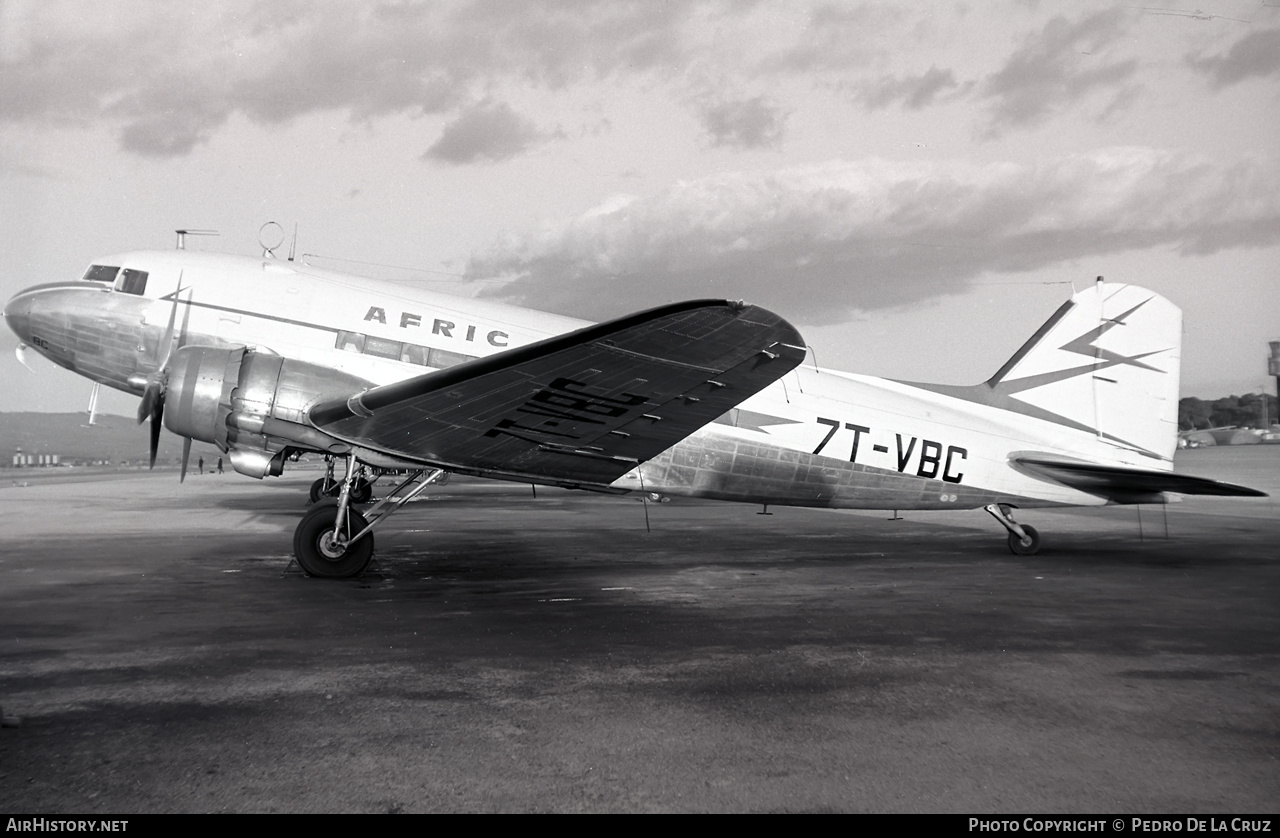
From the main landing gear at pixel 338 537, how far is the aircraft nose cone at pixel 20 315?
4937mm

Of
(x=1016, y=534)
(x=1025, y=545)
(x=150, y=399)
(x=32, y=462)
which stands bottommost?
(x=32, y=462)

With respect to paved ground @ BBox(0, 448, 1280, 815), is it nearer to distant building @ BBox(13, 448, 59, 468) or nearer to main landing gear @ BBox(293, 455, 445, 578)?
main landing gear @ BBox(293, 455, 445, 578)

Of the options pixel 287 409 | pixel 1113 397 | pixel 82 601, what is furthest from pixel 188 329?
pixel 1113 397

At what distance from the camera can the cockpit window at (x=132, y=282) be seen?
10.4 m

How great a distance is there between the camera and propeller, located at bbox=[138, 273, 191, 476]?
938 cm

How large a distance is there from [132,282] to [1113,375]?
46.0ft

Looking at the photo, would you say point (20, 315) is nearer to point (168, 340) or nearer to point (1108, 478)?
point (168, 340)

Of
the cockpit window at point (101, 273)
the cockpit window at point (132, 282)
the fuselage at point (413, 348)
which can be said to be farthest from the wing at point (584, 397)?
the cockpit window at point (101, 273)

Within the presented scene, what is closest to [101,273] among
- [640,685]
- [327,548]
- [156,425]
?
[156,425]

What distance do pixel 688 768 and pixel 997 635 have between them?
3953 millimetres

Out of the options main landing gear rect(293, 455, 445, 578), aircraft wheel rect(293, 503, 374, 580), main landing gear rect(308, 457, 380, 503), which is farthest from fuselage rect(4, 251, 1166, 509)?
main landing gear rect(308, 457, 380, 503)

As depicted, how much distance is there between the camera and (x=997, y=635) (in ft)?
21.5

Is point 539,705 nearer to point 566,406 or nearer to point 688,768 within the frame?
point 688,768

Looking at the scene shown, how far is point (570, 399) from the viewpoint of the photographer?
7.61 metres
